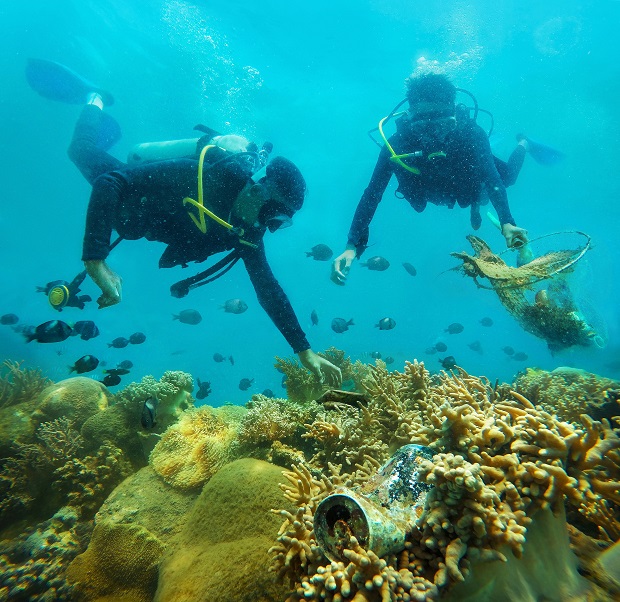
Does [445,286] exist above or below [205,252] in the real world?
above

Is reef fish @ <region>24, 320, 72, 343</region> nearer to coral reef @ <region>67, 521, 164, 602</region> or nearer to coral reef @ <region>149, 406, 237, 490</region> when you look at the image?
coral reef @ <region>149, 406, 237, 490</region>

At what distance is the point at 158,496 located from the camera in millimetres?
4281

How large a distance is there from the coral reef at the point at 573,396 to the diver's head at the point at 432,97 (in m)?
5.53

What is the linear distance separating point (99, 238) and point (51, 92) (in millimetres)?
15890

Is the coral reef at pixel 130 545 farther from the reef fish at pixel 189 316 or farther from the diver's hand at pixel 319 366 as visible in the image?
the reef fish at pixel 189 316

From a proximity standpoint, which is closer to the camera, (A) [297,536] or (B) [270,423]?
(A) [297,536]

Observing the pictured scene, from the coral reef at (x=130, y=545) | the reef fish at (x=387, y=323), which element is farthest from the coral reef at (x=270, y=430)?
the reef fish at (x=387, y=323)

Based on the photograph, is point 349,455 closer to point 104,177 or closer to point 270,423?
point 270,423

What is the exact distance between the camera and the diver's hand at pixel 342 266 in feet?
17.1

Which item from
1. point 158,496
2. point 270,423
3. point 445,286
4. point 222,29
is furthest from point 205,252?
point 445,286

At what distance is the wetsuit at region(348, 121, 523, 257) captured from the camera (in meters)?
6.27

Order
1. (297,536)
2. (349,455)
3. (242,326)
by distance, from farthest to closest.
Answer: (242,326) < (349,455) < (297,536)

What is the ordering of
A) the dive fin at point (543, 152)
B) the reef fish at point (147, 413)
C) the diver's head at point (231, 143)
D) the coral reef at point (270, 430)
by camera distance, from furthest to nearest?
the dive fin at point (543, 152), the diver's head at point (231, 143), the reef fish at point (147, 413), the coral reef at point (270, 430)

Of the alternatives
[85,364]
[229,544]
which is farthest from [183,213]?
[229,544]
